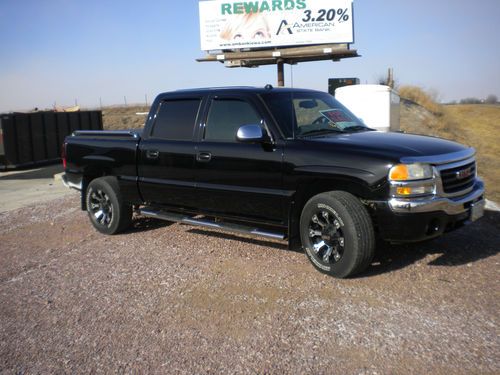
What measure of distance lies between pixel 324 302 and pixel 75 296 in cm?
234

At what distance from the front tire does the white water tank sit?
6.22 metres

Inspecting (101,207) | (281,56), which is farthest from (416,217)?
(281,56)

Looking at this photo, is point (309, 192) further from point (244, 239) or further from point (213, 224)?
point (244, 239)

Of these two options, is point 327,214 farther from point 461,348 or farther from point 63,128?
point 63,128

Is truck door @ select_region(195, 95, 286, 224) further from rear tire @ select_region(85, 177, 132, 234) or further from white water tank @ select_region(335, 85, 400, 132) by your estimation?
white water tank @ select_region(335, 85, 400, 132)

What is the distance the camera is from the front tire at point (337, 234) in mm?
4387

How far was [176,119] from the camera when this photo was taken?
5949 millimetres

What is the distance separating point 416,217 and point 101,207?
4.46 metres

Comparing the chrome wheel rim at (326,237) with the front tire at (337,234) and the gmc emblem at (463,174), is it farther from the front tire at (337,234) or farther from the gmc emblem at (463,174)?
the gmc emblem at (463,174)

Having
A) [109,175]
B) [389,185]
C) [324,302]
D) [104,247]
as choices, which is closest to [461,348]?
[324,302]

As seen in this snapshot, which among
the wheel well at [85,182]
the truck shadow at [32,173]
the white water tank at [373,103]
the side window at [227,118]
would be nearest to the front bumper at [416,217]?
the side window at [227,118]

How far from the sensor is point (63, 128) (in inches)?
734

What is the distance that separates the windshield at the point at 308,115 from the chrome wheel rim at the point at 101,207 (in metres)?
2.90

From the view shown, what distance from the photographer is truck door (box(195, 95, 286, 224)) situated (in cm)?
499
